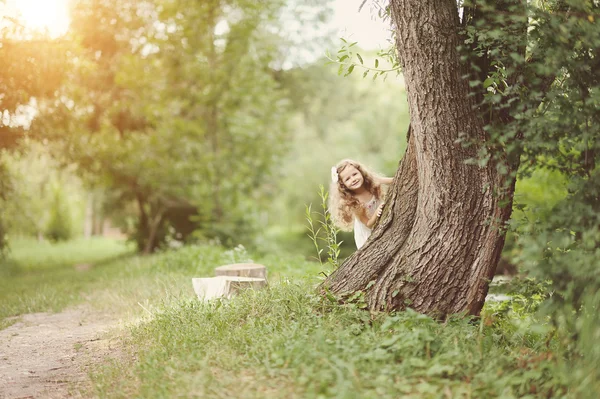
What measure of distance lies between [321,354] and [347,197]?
3.27m

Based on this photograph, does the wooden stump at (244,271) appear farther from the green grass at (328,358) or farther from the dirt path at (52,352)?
the green grass at (328,358)

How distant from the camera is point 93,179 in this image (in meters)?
16.8

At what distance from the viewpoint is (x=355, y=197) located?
6.90 m

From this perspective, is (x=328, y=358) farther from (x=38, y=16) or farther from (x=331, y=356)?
(x=38, y=16)

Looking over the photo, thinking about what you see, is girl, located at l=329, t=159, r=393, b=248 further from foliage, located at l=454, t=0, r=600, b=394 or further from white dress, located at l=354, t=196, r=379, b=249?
foliage, located at l=454, t=0, r=600, b=394

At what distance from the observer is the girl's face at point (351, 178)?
22.0 ft

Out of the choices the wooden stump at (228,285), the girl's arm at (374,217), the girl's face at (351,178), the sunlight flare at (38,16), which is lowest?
the wooden stump at (228,285)

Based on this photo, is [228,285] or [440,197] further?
[228,285]

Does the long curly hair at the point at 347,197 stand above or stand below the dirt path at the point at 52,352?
above

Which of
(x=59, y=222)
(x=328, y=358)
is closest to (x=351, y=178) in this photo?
(x=328, y=358)

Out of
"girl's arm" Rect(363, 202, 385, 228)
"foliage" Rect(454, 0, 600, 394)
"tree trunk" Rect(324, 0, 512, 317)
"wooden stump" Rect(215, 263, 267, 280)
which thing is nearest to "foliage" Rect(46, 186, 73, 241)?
"wooden stump" Rect(215, 263, 267, 280)

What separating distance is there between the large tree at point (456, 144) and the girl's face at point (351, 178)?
168 cm

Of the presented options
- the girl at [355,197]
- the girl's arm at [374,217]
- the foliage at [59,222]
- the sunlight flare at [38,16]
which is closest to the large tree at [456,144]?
the girl's arm at [374,217]

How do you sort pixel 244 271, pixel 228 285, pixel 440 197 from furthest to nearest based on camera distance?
1. pixel 244 271
2. pixel 228 285
3. pixel 440 197
